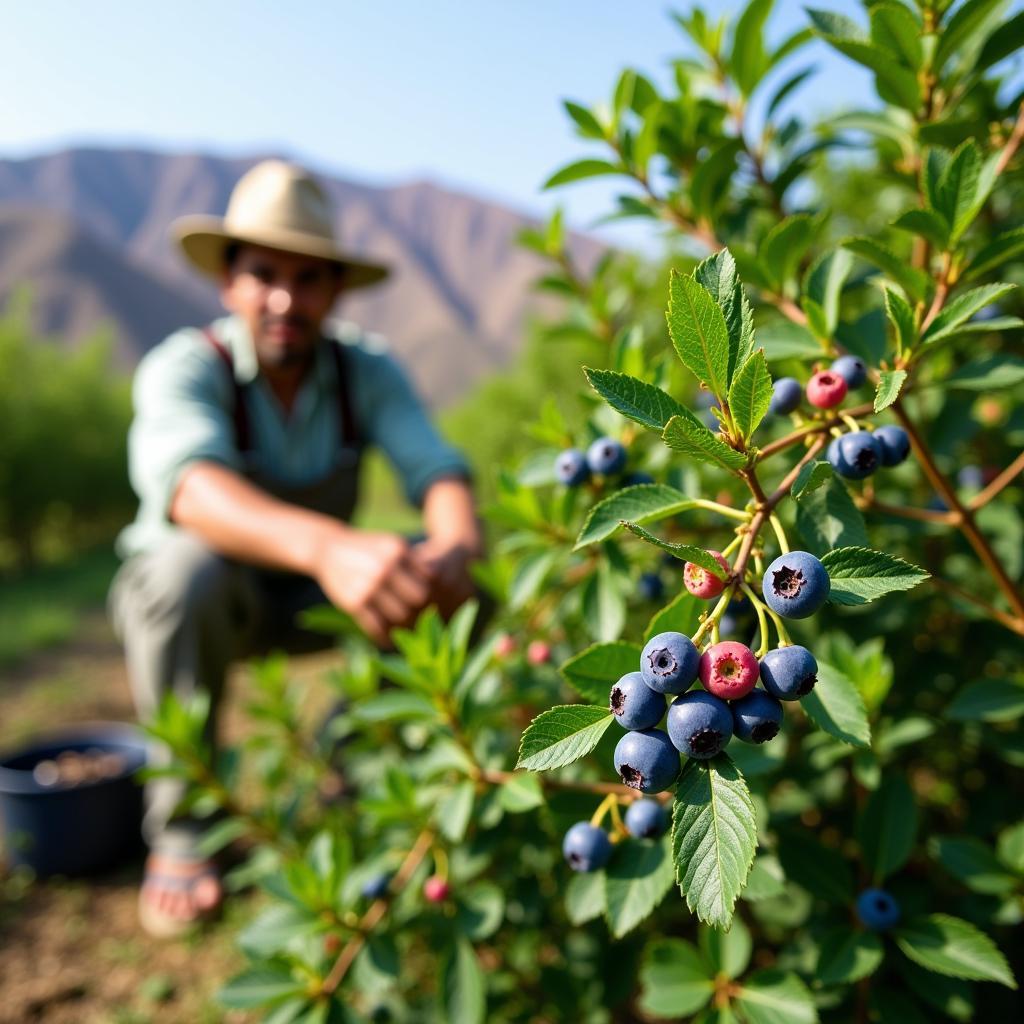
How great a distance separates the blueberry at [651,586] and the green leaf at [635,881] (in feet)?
1.20

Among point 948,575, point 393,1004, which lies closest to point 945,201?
point 948,575

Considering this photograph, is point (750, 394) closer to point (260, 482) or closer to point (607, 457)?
point (607, 457)

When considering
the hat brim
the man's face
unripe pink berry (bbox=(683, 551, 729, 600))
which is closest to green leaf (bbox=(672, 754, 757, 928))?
unripe pink berry (bbox=(683, 551, 729, 600))

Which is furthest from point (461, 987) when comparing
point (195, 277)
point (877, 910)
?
point (195, 277)

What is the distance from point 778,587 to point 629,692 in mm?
113

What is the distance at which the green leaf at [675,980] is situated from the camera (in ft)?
2.92

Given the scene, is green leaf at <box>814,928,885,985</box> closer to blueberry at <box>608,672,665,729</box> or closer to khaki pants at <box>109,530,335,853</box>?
blueberry at <box>608,672,665,729</box>

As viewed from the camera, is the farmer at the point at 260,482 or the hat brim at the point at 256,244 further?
the hat brim at the point at 256,244

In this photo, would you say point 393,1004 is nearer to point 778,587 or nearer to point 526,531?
point 526,531

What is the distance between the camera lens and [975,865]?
933 mm

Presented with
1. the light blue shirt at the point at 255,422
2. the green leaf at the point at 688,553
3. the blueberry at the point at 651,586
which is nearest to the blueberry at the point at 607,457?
the blueberry at the point at 651,586

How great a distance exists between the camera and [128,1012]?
183cm

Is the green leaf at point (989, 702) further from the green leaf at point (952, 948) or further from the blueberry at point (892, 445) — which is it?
the blueberry at point (892, 445)

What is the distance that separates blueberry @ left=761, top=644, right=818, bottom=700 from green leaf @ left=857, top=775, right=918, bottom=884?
2.05ft
